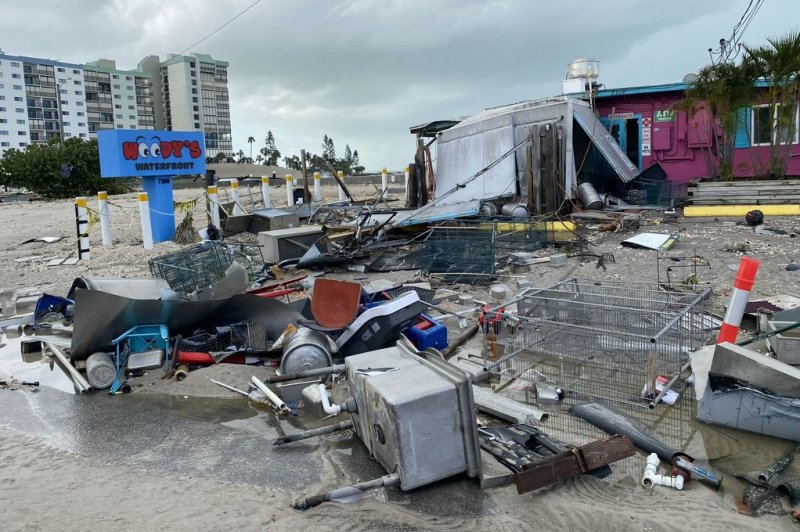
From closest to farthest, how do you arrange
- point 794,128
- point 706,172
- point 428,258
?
point 428,258, point 794,128, point 706,172

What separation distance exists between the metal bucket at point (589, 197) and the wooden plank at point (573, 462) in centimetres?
1173

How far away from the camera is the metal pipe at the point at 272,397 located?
5.11m

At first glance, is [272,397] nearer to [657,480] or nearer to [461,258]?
[657,480]

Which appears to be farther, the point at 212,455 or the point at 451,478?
the point at 212,455

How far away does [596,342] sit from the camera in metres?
4.95

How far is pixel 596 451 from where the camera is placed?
3732 millimetres

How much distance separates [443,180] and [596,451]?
14157 mm

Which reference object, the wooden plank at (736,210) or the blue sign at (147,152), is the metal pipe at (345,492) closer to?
the blue sign at (147,152)

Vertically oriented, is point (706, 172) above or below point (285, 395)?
above

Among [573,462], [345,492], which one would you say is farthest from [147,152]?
[573,462]

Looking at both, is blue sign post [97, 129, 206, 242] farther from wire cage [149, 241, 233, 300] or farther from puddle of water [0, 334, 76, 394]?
puddle of water [0, 334, 76, 394]

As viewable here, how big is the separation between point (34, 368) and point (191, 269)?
2074mm

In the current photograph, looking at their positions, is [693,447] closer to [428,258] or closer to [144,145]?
[428,258]

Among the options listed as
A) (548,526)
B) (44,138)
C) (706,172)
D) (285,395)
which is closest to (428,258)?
(285,395)
